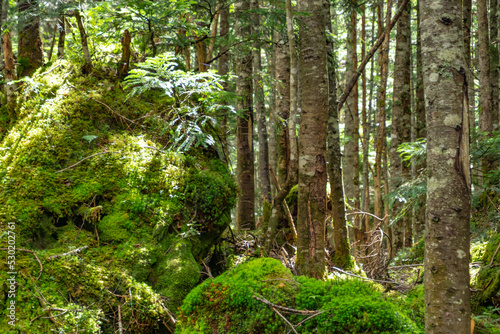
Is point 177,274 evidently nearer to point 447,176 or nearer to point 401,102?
point 447,176

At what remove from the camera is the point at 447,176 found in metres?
2.30

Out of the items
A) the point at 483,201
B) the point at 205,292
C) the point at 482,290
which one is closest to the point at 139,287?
the point at 205,292

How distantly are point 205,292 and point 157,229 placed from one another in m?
1.51

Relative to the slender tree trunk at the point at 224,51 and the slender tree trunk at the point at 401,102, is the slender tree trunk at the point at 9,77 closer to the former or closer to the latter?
the slender tree trunk at the point at 224,51

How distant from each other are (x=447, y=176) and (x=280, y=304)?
1844 millimetres

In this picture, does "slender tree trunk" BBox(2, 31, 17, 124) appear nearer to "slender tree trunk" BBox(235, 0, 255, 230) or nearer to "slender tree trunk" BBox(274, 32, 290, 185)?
"slender tree trunk" BBox(235, 0, 255, 230)

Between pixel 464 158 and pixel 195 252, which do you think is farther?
pixel 195 252

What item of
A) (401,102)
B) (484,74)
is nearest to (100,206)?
(401,102)

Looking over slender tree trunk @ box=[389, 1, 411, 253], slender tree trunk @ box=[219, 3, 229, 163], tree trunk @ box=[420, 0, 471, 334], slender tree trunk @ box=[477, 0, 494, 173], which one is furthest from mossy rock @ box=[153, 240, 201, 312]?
slender tree trunk @ box=[477, 0, 494, 173]

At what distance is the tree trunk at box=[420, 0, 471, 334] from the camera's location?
2.25 meters

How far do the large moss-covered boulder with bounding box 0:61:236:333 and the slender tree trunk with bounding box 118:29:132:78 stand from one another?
39 cm

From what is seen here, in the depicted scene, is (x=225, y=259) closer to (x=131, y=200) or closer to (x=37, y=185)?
(x=131, y=200)

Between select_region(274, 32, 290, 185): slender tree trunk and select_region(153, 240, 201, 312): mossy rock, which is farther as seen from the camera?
select_region(274, 32, 290, 185): slender tree trunk

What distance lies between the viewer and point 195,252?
4.93 m
